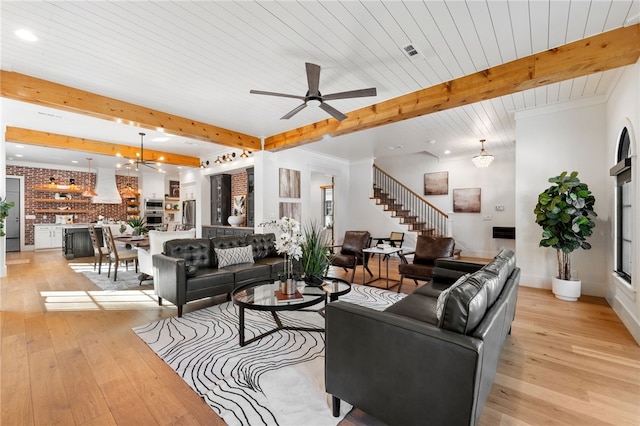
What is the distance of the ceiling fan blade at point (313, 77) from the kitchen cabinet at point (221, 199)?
6.04 m

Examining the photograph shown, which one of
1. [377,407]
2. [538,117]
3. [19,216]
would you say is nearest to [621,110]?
[538,117]

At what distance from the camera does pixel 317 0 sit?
230cm

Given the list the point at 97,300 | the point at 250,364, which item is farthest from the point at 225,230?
the point at 250,364

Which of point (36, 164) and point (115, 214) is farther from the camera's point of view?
point (115, 214)

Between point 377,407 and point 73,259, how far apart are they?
9.29 meters

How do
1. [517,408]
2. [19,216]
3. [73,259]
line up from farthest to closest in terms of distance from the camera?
[19,216], [73,259], [517,408]

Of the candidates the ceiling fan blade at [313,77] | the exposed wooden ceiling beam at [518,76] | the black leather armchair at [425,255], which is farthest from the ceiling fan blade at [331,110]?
the black leather armchair at [425,255]

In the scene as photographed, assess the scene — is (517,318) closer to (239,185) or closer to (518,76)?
(518,76)

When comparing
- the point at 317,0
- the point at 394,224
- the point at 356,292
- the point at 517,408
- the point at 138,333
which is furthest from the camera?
the point at 394,224

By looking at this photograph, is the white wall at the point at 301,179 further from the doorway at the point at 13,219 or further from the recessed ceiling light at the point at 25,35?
the doorway at the point at 13,219

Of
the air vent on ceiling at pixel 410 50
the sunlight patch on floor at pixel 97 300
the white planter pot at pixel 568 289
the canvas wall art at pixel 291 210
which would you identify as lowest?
the sunlight patch on floor at pixel 97 300

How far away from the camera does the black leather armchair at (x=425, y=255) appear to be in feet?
13.7

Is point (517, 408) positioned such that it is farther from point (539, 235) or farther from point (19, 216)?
point (19, 216)

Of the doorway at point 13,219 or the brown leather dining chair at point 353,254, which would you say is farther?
the doorway at point 13,219
